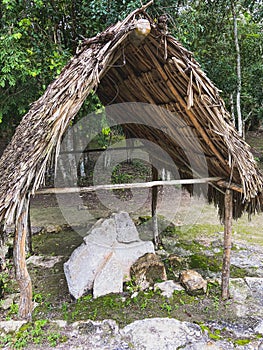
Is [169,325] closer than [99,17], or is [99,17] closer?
[169,325]

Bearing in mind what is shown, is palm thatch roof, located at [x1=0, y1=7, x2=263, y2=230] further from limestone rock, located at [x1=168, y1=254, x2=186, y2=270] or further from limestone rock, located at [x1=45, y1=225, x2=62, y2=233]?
limestone rock, located at [x1=45, y1=225, x2=62, y2=233]

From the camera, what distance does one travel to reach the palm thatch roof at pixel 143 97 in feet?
7.06

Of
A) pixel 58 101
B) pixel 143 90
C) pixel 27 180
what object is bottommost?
pixel 27 180

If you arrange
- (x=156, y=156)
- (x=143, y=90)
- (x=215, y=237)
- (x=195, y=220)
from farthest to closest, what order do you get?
(x=195, y=220), (x=215, y=237), (x=156, y=156), (x=143, y=90)

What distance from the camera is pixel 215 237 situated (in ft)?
16.0

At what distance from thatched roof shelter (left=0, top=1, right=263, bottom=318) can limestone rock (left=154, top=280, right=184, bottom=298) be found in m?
1.09

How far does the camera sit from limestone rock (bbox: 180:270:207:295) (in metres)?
3.01

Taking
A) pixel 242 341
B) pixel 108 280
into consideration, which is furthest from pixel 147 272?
pixel 242 341

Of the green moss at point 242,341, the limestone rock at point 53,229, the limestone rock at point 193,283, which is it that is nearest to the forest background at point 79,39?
the limestone rock at point 53,229

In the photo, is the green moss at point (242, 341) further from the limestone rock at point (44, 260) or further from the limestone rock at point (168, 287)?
the limestone rock at point (44, 260)

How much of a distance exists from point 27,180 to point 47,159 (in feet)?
0.67

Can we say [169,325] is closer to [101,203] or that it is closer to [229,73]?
[101,203]

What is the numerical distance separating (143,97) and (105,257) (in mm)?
1776

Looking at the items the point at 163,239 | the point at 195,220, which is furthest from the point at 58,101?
the point at 195,220
